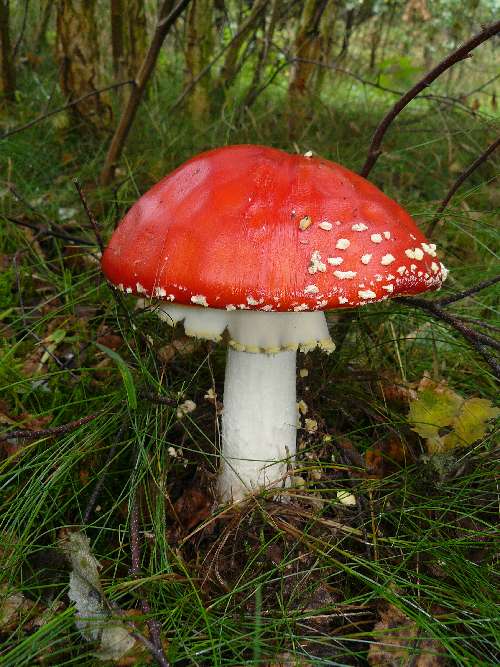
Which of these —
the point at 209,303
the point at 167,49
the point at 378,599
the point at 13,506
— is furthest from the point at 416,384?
the point at 167,49

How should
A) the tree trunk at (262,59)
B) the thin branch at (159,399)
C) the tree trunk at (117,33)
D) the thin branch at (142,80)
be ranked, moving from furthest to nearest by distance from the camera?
the tree trunk at (262,59) → the tree trunk at (117,33) → the thin branch at (142,80) → the thin branch at (159,399)

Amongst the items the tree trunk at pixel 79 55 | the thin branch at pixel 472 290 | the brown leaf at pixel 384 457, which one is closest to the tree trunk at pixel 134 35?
the tree trunk at pixel 79 55

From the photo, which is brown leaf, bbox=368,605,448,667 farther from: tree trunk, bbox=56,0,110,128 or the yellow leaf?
tree trunk, bbox=56,0,110,128

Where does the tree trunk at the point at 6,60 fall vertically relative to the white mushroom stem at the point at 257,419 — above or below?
above

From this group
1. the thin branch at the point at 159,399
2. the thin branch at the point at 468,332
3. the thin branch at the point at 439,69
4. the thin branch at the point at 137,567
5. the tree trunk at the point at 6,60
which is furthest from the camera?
the tree trunk at the point at 6,60

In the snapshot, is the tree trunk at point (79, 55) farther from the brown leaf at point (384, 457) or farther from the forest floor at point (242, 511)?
the brown leaf at point (384, 457)

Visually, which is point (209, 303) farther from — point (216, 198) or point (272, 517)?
point (272, 517)
